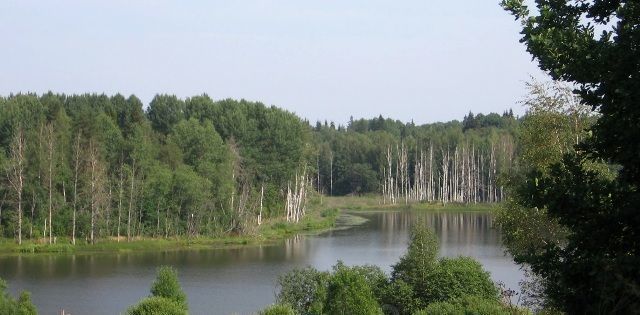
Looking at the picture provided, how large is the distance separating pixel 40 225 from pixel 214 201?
1239cm

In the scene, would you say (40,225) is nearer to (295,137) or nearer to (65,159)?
(65,159)

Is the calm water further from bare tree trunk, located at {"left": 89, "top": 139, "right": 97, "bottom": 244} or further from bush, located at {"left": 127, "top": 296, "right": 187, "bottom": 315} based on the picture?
bush, located at {"left": 127, "top": 296, "right": 187, "bottom": 315}

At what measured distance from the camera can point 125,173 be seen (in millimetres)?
54500

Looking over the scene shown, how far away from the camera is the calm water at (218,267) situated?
31.0 meters

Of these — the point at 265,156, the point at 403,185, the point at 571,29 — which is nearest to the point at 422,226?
the point at 571,29

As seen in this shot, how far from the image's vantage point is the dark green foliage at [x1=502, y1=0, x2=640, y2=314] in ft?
20.3

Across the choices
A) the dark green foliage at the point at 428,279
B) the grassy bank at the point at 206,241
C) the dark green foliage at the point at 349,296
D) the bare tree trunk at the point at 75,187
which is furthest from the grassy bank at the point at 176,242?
the dark green foliage at the point at 349,296

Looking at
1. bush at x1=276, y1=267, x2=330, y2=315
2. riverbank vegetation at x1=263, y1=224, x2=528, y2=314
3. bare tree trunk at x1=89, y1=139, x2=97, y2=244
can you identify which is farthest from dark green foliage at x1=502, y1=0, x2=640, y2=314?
bare tree trunk at x1=89, y1=139, x2=97, y2=244

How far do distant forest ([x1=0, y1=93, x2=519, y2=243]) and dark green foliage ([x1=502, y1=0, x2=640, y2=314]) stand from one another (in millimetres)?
47098

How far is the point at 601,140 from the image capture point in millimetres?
6641

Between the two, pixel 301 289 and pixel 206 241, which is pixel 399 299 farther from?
pixel 206 241

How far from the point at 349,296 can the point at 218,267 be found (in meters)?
21.6

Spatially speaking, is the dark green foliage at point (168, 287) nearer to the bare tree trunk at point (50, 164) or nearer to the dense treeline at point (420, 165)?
the bare tree trunk at point (50, 164)

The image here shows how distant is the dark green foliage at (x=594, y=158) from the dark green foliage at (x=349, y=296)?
551 inches
